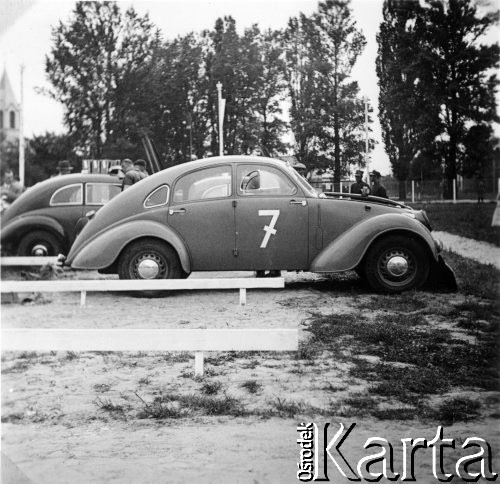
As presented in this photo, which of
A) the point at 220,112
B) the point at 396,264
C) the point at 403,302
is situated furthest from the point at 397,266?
the point at 220,112

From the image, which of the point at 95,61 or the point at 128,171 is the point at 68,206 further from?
the point at 95,61

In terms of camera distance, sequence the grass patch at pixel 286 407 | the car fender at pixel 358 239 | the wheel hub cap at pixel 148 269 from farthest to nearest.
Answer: the wheel hub cap at pixel 148 269 → the car fender at pixel 358 239 → the grass patch at pixel 286 407

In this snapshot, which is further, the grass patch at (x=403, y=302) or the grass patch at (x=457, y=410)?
the grass patch at (x=403, y=302)

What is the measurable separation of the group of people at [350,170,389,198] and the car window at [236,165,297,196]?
8.7 inches

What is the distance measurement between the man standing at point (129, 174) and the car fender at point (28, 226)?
35 cm

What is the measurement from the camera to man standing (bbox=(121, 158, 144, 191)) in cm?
237

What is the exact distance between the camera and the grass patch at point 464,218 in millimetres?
2117

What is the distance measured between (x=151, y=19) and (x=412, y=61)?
1009 mm

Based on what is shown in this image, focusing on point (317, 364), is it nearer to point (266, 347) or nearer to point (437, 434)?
point (266, 347)

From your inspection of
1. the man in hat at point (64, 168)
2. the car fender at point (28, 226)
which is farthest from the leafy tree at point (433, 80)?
the car fender at point (28, 226)

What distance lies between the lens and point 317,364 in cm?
219

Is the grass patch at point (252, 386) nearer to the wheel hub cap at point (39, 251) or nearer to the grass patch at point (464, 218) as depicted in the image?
the grass patch at point (464, 218)

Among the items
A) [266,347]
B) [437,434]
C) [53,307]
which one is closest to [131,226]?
[53,307]

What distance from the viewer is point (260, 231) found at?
2252mm
